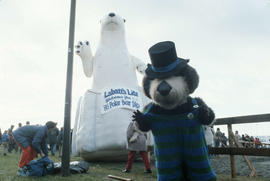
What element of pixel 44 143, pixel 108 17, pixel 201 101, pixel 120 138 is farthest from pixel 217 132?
pixel 201 101

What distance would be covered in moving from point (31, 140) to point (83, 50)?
3.10m

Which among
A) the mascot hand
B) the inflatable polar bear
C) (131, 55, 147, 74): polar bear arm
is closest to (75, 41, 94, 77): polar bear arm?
the inflatable polar bear

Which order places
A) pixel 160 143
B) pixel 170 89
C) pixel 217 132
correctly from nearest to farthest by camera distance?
pixel 170 89, pixel 160 143, pixel 217 132

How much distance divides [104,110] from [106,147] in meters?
0.94

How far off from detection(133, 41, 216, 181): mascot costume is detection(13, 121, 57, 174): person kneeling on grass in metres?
3.41

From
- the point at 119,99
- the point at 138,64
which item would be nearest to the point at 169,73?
the point at 119,99

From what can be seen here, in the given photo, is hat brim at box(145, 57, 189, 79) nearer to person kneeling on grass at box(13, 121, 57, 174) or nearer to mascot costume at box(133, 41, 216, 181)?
mascot costume at box(133, 41, 216, 181)

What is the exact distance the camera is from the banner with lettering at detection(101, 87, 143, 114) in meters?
6.61

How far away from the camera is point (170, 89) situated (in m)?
2.02

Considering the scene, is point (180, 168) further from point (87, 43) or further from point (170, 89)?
point (87, 43)

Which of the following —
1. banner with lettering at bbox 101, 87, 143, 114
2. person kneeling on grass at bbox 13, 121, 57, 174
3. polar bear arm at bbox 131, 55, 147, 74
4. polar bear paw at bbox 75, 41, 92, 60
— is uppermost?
polar bear paw at bbox 75, 41, 92, 60

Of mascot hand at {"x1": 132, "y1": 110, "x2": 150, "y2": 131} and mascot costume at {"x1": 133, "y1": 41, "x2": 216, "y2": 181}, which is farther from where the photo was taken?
mascot hand at {"x1": 132, "y1": 110, "x2": 150, "y2": 131}

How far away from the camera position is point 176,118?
2.10 m

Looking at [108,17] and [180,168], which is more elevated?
[108,17]
